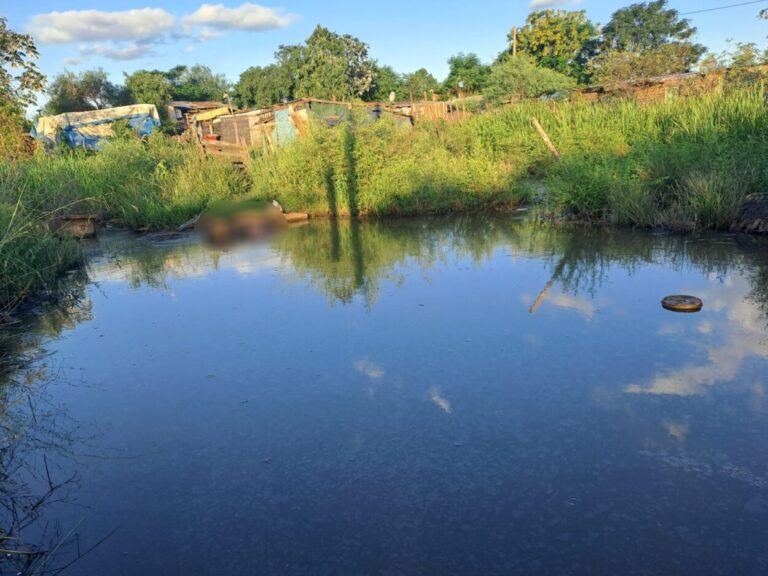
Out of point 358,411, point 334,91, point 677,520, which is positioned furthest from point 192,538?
point 334,91

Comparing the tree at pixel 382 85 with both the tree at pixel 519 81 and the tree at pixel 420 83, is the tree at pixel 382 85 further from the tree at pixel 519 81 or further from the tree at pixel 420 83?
the tree at pixel 519 81

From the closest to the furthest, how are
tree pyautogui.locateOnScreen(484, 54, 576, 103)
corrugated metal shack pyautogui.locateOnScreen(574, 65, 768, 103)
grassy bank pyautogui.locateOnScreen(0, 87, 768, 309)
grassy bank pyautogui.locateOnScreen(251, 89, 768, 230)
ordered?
grassy bank pyautogui.locateOnScreen(0, 87, 768, 309) < grassy bank pyautogui.locateOnScreen(251, 89, 768, 230) < corrugated metal shack pyautogui.locateOnScreen(574, 65, 768, 103) < tree pyautogui.locateOnScreen(484, 54, 576, 103)

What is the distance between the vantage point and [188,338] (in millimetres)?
4078

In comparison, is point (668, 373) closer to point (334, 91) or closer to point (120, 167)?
point (120, 167)

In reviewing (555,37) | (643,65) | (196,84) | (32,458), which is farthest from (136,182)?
(196,84)

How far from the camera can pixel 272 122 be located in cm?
1425

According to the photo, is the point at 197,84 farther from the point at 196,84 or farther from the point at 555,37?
the point at 555,37

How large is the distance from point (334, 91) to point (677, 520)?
28.3 m

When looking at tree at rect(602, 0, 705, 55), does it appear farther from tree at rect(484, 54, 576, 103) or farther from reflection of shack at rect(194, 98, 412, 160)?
reflection of shack at rect(194, 98, 412, 160)

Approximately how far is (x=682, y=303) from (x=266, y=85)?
97.9 ft

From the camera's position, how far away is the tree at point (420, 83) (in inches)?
1143

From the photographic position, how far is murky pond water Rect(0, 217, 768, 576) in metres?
1.91

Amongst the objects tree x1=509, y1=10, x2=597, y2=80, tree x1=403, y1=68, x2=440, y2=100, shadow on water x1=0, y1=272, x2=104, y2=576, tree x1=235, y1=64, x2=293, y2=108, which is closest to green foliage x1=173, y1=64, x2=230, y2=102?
tree x1=235, y1=64, x2=293, y2=108

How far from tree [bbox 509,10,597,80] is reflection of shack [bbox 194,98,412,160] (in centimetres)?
2015
